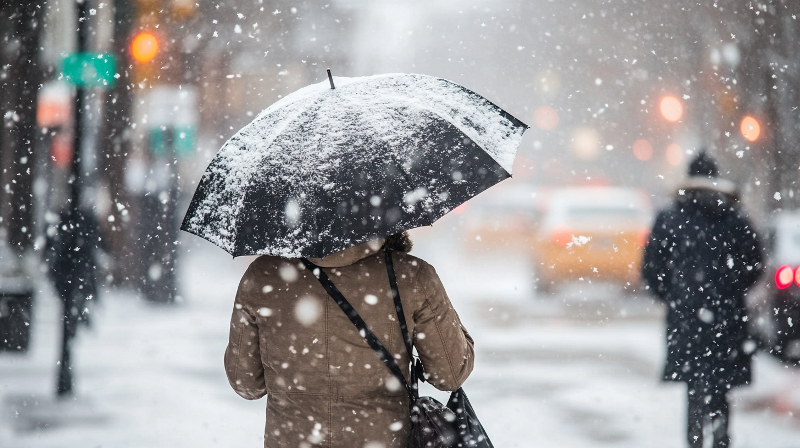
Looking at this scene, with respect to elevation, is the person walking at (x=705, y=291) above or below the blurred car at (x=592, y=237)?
below

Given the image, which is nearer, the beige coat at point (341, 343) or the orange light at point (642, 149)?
the beige coat at point (341, 343)

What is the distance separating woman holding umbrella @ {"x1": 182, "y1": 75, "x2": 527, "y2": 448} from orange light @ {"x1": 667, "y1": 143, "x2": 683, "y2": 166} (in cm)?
3572

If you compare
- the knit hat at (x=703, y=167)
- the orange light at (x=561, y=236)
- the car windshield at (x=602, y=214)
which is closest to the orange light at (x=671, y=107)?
the car windshield at (x=602, y=214)

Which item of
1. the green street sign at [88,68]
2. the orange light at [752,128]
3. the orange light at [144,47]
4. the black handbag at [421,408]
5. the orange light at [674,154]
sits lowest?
the black handbag at [421,408]

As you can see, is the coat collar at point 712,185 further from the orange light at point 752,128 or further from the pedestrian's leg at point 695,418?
the orange light at point 752,128

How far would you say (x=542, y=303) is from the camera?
483 inches

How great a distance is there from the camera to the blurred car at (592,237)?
→ 12.1 m

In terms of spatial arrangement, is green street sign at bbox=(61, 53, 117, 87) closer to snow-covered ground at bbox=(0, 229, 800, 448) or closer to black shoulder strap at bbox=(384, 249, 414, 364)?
snow-covered ground at bbox=(0, 229, 800, 448)

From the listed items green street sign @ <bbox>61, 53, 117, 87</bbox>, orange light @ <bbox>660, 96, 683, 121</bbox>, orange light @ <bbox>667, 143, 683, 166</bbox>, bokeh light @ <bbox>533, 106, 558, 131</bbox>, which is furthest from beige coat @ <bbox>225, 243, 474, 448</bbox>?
bokeh light @ <bbox>533, 106, 558, 131</bbox>

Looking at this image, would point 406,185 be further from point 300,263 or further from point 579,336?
point 579,336

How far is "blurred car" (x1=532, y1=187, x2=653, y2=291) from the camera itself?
39.9ft

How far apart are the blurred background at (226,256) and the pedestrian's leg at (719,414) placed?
0.74m

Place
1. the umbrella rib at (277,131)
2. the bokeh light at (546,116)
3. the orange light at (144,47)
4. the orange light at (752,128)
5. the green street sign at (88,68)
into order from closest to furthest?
1. the umbrella rib at (277,131)
2. the green street sign at (88,68)
3. the orange light at (144,47)
4. the orange light at (752,128)
5. the bokeh light at (546,116)

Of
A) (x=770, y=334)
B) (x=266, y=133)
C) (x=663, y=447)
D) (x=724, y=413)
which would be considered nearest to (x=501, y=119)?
(x=266, y=133)
